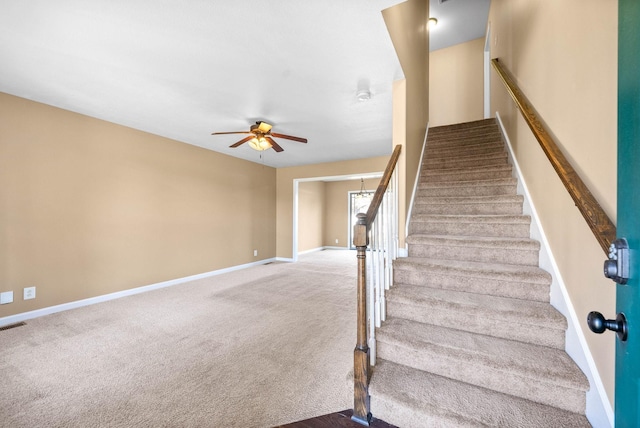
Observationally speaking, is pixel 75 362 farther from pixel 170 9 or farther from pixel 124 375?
pixel 170 9

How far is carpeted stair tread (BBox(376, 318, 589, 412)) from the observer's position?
46.8 inches

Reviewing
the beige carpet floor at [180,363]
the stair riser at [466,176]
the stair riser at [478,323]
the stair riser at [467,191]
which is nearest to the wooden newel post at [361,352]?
the beige carpet floor at [180,363]

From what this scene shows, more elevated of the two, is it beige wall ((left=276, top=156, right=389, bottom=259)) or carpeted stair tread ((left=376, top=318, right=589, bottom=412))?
beige wall ((left=276, top=156, right=389, bottom=259))

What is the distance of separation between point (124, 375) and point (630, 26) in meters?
2.97

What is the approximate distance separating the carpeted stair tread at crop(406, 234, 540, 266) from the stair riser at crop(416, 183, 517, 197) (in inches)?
26.5

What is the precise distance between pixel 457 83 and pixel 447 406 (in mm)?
6095

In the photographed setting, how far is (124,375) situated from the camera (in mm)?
1854

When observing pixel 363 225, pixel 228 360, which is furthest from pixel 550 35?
pixel 228 360

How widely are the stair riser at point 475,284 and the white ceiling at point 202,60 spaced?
73.0 inches

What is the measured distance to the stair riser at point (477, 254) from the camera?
6.24 feet

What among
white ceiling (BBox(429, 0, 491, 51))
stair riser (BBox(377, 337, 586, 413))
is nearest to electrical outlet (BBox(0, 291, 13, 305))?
stair riser (BBox(377, 337, 586, 413))

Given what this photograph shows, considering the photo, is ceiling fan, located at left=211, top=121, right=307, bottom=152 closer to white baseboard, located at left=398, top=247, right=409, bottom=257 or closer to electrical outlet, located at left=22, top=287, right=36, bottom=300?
white baseboard, located at left=398, top=247, right=409, bottom=257

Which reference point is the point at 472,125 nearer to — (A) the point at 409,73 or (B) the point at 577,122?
(A) the point at 409,73

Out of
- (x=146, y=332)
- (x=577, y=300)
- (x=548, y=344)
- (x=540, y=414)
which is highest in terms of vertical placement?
(x=577, y=300)
